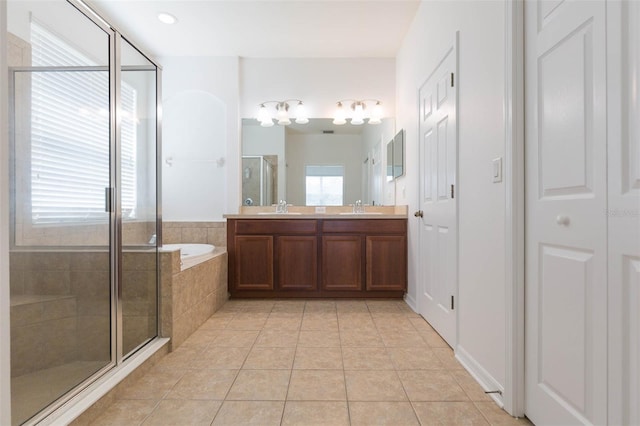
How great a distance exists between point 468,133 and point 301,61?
2.45 m

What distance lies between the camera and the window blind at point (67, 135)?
5.26ft

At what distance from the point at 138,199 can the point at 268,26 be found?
1.97 m

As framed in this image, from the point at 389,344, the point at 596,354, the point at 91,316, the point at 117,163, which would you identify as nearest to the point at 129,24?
the point at 117,163

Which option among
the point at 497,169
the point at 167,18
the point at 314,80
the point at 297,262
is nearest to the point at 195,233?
the point at 297,262

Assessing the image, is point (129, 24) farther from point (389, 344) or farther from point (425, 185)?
point (389, 344)

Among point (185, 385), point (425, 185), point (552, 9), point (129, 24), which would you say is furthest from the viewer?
point (129, 24)

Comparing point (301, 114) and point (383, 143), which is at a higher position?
point (301, 114)

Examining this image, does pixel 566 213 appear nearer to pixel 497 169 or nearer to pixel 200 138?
pixel 497 169

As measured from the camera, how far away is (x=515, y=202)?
4.27 ft

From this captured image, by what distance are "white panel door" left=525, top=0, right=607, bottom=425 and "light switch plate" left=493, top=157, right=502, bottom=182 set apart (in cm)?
11

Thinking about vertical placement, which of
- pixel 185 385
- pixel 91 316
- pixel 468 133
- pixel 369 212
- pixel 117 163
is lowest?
pixel 185 385

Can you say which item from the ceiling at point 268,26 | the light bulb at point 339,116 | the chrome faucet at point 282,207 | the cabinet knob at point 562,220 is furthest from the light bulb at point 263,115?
the cabinet knob at point 562,220

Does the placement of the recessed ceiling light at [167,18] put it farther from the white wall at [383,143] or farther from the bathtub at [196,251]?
the white wall at [383,143]

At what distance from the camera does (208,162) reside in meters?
3.51
